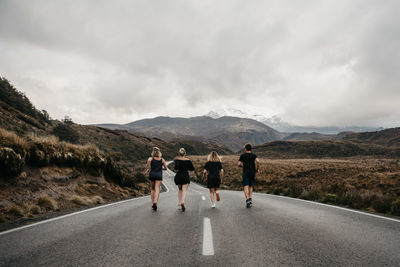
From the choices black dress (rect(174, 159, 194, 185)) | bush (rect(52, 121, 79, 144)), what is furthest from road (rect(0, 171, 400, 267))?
bush (rect(52, 121, 79, 144))

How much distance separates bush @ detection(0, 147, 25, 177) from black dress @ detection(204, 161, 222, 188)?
707 cm

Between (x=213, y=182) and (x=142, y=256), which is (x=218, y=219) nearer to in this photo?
(x=213, y=182)

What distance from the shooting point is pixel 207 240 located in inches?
170

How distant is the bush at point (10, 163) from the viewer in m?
8.02

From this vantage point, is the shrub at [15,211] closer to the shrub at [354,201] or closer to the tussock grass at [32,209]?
the tussock grass at [32,209]

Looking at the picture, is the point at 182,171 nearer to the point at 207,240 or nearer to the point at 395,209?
the point at 207,240

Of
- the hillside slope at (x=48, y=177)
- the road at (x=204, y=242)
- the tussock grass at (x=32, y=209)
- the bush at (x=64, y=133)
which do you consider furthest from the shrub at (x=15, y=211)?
the bush at (x=64, y=133)

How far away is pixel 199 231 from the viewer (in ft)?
16.4

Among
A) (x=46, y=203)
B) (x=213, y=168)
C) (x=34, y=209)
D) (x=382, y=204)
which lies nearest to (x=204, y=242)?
(x=213, y=168)

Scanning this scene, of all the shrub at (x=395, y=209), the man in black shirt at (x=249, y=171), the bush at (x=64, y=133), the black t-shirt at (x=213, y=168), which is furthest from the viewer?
the bush at (x=64, y=133)

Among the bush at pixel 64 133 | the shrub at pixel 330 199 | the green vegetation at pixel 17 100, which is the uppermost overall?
the green vegetation at pixel 17 100

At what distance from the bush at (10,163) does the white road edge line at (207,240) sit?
24.2 feet

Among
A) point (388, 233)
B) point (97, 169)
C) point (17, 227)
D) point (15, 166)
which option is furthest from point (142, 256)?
point (97, 169)

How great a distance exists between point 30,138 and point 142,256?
10.1 metres
